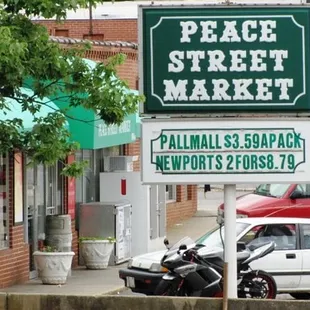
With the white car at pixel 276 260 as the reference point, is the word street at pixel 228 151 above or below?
above

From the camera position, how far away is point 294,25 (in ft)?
40.9

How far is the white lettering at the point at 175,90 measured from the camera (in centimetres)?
1248

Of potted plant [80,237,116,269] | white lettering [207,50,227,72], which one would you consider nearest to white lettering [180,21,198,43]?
white lettering [207,50,227,72]

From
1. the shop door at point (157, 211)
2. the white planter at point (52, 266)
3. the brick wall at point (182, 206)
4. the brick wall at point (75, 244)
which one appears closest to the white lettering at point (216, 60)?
the white planter at point (52, 266)

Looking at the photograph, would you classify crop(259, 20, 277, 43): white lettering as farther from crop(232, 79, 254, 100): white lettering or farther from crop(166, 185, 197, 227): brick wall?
crop(166, 185, 197, 227): brick wall

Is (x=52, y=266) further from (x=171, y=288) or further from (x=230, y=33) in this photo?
(x=230, y=33)

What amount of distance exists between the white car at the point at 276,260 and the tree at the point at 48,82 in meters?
3.57

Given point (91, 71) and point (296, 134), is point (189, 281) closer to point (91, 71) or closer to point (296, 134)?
point (91, 71)

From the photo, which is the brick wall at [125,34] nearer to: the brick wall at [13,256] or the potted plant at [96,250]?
the potted plant at [96,250]

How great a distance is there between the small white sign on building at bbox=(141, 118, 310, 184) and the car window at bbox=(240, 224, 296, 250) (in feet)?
22.1

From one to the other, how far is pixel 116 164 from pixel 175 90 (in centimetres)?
1511

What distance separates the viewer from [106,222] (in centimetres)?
2505

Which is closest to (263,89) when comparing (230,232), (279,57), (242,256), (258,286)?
(279,57)

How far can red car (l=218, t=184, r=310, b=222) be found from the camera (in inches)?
1067
